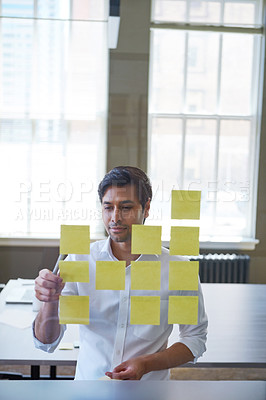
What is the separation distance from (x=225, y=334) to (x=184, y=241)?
0.60 feet

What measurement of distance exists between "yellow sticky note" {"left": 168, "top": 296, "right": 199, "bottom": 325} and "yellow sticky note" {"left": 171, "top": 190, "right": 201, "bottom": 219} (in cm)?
Answer: 12

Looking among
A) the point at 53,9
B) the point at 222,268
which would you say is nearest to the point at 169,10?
the point at 53,9

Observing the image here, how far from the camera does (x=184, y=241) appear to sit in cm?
63

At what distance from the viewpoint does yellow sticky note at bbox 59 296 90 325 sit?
0.65m

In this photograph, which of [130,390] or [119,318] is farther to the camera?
[119,318]

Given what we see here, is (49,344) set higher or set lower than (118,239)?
lower

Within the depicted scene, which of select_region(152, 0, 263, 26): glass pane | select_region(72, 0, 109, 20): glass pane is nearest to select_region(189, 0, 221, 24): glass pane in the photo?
select_region(152, 0, 263, 26): glass pane

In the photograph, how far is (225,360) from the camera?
0.70m

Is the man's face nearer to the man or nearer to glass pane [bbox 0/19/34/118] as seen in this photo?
the man

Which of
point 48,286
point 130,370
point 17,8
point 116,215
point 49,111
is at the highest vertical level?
point 17,8

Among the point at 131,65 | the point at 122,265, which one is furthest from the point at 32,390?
the point at 131,65

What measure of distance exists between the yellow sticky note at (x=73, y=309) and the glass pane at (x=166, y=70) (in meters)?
0.29

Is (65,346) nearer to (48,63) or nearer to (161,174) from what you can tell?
(161,174)

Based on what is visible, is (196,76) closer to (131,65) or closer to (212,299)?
(131,65)
